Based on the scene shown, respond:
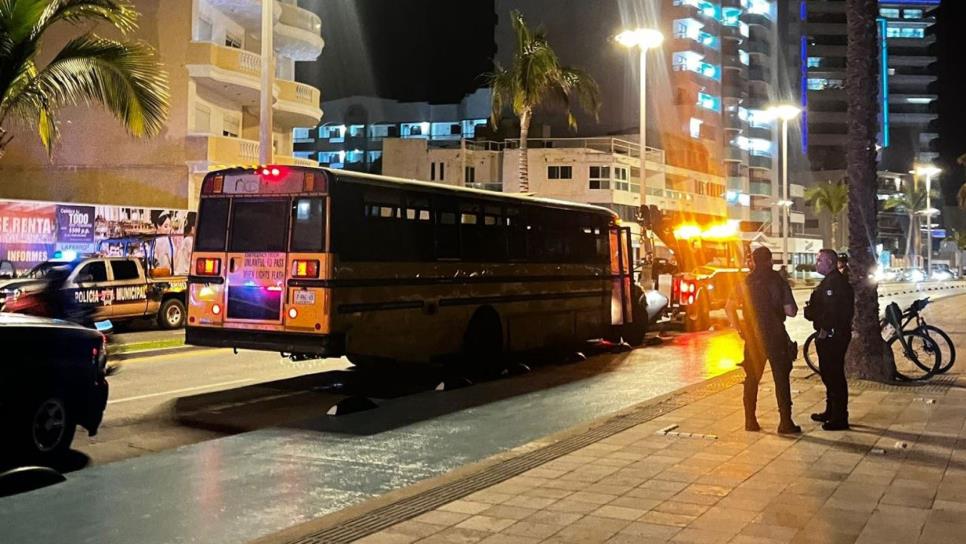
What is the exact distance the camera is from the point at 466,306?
46.3 ft

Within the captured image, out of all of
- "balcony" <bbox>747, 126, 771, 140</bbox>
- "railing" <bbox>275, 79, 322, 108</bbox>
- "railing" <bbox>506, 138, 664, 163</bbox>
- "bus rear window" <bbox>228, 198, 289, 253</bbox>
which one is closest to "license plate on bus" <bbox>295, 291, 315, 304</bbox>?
"bus rear window" <bbox>228, 198, 289, 253</bbox>

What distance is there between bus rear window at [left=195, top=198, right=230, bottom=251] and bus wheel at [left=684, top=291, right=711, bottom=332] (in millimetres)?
14833

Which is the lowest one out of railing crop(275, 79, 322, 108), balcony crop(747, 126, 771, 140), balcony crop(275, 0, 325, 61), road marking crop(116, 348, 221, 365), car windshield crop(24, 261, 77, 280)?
road marking crop(116, 348, 221, 365)

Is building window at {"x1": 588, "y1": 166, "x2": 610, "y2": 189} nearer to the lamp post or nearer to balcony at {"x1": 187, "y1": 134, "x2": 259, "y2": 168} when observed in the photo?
balcony at {"x1": 187, "y1": 134, "x2": 259, "y2": 168}

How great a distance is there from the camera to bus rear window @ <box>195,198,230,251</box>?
1223 centimetres

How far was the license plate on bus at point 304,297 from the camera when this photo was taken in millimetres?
11380

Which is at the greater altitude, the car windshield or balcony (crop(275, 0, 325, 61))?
balcony (crop(275, 0, 325, 61))

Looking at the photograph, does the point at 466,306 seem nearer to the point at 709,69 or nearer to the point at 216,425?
the point at 216,425

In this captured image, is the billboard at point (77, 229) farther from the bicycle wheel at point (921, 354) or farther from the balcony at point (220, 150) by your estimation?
the bicycle wheel at point (921, 354)

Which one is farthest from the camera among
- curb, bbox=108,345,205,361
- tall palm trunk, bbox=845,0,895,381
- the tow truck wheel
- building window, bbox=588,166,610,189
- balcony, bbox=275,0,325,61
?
building window, bbox=588,166,610,189

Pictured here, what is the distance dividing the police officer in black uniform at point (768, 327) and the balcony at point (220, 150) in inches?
1025

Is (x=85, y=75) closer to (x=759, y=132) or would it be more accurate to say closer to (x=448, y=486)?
(x=448, y=486)

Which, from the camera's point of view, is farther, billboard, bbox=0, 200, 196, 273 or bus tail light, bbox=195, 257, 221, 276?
billboard, bbox=0, 200, 196, 273

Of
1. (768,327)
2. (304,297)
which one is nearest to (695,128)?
(304,297)
